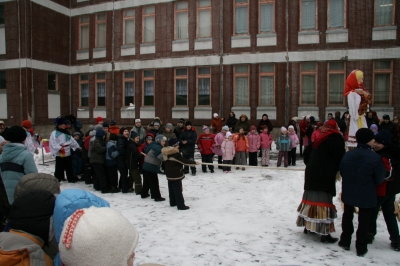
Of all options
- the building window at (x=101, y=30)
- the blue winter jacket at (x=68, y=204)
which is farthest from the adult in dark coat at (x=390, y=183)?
the building window at (x=101, y=30)

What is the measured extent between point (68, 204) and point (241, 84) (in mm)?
18405

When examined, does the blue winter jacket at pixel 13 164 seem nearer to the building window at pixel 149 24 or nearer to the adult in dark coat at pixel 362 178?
the adult in dark coat at pixel 362 178

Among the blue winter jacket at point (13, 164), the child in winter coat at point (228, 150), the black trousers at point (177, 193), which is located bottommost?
the black trousers at point (177, 193)

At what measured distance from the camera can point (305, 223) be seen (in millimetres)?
5617

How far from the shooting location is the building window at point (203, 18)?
20469 mm

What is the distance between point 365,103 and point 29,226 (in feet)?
21.7

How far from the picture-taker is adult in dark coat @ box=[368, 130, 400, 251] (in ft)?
17.0

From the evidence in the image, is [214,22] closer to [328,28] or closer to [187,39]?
[187,39]

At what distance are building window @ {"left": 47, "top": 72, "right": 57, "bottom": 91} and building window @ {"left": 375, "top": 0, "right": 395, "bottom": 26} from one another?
19.3m

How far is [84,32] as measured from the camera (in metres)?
24.3

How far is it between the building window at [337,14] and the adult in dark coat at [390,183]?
14.5 meters

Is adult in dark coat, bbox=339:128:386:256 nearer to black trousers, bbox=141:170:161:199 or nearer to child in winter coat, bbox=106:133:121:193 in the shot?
black trousers, bbox=141:170:161:199

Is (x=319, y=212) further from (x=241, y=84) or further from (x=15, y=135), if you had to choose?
(x=241, y=84)

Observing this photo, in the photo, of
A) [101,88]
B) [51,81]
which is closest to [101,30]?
[101,88]
